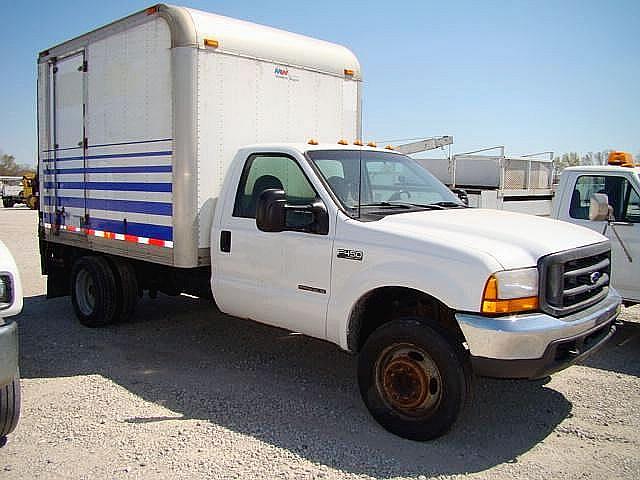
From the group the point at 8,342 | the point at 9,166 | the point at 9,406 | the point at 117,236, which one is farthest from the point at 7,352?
the point at 9,166

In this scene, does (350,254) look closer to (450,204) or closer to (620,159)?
(450,204)

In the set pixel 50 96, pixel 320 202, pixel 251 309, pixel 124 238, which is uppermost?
pixel 50 96

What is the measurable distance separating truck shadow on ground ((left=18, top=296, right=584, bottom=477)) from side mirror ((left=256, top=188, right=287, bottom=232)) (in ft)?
4.67

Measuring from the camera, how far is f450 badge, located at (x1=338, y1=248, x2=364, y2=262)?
455cm

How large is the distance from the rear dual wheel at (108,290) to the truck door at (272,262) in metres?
1.91

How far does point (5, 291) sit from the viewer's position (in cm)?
368

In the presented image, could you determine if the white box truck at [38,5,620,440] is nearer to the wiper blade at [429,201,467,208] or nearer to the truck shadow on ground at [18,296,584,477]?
the wiper blade at [429,201,467,208]

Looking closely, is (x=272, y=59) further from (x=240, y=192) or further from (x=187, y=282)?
(x=187, y=282)

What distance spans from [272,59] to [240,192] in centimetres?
159

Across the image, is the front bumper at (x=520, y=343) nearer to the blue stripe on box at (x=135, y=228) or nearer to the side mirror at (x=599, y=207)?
the side mirror at (x=599, y=207)

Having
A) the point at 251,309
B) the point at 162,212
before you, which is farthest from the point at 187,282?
the point at 251,309

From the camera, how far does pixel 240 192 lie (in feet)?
18.3

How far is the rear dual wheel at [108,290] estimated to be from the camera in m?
7.07

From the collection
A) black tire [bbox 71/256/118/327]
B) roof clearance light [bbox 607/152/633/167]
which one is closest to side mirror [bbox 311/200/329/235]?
black tire [bbox 71/256/118/327]
